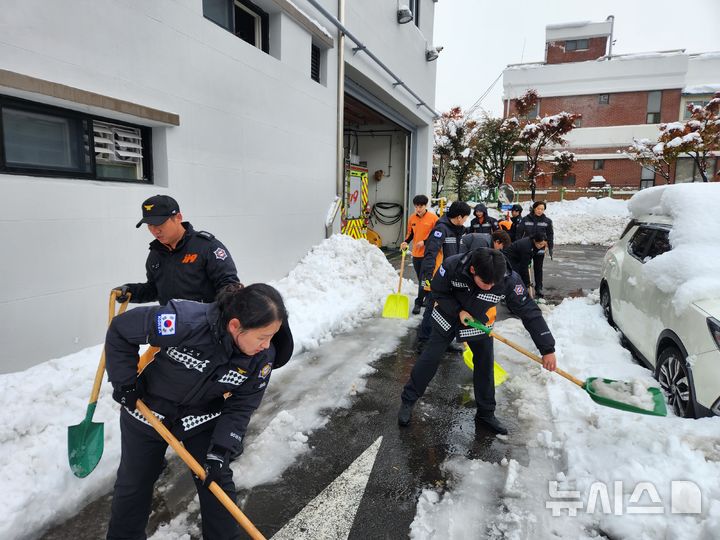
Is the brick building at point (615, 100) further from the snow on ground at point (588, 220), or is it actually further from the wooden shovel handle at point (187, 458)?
the wooden shovel handle at point (187, 458)

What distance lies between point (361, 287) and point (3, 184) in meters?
5.43

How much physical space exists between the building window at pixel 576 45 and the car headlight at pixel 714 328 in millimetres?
37728

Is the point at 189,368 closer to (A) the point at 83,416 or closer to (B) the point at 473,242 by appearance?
(A) the point at 83,416

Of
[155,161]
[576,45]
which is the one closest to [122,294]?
[155,161]

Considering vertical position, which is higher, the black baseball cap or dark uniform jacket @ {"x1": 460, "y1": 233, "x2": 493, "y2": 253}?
A: the black baseball cap

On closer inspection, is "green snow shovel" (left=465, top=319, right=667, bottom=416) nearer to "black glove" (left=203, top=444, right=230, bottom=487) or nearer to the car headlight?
the car headlight

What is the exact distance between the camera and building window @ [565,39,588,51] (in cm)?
3359

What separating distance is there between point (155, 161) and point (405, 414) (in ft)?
12.5

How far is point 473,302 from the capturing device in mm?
3531

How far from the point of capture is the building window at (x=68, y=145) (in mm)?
3611

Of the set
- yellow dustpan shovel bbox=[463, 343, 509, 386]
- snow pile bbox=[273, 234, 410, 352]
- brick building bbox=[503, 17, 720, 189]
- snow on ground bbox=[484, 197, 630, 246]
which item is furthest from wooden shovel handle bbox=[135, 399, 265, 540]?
brick building bbox=[503, 17, 720, 189]

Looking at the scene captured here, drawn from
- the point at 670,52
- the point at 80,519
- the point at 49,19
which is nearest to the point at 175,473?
the point at 80,519

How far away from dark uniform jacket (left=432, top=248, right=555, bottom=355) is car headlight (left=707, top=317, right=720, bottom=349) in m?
1.03

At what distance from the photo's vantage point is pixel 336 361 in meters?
5.24
